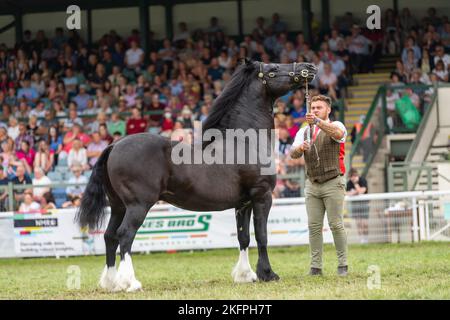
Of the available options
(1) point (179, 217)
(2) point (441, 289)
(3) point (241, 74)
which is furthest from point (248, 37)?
(2) point (441, 289)

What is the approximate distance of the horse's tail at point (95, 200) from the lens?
376 inches

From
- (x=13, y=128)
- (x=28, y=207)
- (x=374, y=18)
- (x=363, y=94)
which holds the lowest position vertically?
(x=28, y=207)

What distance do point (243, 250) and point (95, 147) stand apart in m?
10.3

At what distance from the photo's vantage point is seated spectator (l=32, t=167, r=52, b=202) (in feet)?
57.6

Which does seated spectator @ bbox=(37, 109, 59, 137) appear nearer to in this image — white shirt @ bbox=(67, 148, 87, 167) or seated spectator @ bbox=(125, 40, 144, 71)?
white shirt @ bbox=(67, 148, 87, 167)

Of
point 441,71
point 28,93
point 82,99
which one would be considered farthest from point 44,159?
point 441,71

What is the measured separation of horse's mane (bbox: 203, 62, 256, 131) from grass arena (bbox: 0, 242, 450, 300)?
6.00 ft

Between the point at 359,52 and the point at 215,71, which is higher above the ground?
the point at 359,52

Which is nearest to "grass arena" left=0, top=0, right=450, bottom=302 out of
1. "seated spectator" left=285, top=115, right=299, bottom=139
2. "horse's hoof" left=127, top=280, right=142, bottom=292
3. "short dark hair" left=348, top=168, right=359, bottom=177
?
"horse's hoof" left=127, top=280, right=142, bottom=292

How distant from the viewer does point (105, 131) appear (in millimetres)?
19938

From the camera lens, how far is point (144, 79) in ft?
75.2

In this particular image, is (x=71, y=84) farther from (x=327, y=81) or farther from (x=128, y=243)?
(x=128, y=243)

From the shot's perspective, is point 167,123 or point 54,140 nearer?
point 167,123
